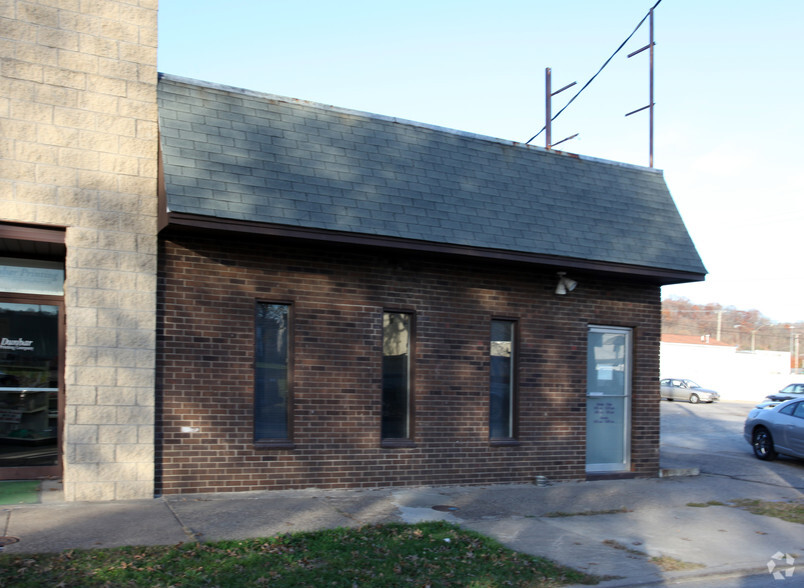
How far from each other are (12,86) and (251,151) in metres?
2.74

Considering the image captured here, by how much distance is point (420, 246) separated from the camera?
1004 cm

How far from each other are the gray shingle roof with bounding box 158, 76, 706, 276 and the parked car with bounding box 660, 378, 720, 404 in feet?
102

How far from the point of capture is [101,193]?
8.86 metres

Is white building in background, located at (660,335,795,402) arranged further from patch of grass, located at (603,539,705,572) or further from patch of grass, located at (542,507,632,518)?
patch of grass, located at (603,539,705,572)

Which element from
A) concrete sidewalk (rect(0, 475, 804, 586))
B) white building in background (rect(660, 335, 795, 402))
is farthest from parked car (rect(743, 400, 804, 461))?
white building in background (rect(660, 335, 795, 402))

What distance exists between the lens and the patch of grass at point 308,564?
19.7ft

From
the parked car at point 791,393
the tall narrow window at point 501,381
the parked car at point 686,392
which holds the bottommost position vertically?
the parked car at point 686,392

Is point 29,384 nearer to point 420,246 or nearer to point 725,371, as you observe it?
point 420,246

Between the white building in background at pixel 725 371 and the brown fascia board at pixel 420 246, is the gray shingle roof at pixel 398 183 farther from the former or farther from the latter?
the white building in background at pixel 725 371

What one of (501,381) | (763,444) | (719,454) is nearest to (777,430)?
(763,444)

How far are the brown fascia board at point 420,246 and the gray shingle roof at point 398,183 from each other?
76 mm

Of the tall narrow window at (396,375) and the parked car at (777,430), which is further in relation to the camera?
the parked car at (777,430)

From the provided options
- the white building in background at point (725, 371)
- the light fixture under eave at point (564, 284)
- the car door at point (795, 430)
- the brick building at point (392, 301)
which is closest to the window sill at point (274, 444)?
the brick building at point (392, 301)

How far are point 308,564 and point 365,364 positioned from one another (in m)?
3.95
